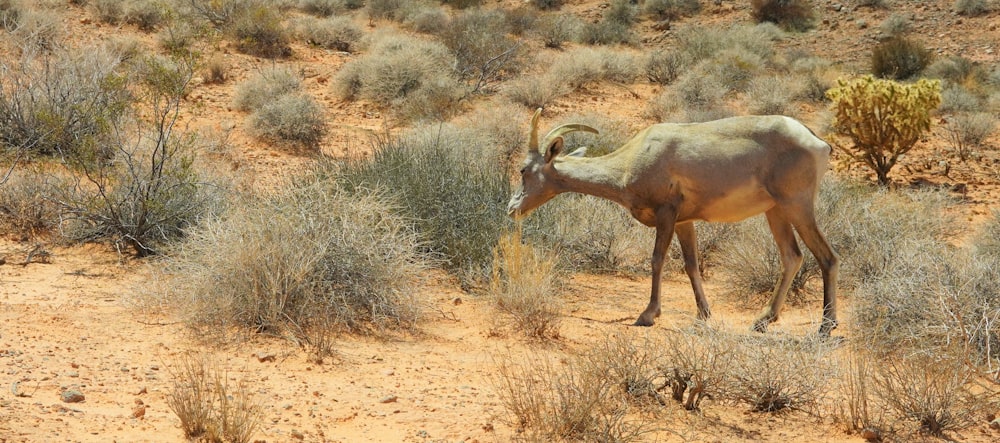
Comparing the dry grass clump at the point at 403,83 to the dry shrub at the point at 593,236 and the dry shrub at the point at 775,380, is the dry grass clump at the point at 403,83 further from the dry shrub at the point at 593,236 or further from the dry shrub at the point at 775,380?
the dry shrub at the point at 775,380

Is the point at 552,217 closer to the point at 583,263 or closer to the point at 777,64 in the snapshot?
the point at 583,263

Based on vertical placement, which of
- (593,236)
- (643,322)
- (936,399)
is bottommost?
(593,236)

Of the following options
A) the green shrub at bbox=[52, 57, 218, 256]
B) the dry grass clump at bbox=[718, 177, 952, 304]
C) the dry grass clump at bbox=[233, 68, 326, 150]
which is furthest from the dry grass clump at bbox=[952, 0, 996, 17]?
the green shrub at bbox=[52, 57, 218, 256]

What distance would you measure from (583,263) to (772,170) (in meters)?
3.48

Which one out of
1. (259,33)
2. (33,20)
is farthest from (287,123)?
(33,20)

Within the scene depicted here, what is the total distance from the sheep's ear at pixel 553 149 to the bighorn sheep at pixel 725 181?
0.05ft

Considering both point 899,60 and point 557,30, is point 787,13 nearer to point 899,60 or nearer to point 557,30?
point 899,60

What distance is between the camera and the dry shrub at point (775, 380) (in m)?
5.78

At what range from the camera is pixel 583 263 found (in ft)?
35.9

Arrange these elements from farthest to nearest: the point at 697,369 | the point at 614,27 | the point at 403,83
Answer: the point at 614,27 → the point at 403,83 → the point at 697,369

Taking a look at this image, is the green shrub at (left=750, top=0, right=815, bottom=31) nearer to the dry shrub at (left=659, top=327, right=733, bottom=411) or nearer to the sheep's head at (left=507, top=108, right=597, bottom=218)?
the sheep's head at (left=507, top=108, right=597, bottom=218)

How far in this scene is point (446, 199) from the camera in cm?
1005

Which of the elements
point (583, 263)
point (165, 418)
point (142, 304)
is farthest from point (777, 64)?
point (165, 418)

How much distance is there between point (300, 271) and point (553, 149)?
8.27 feet
